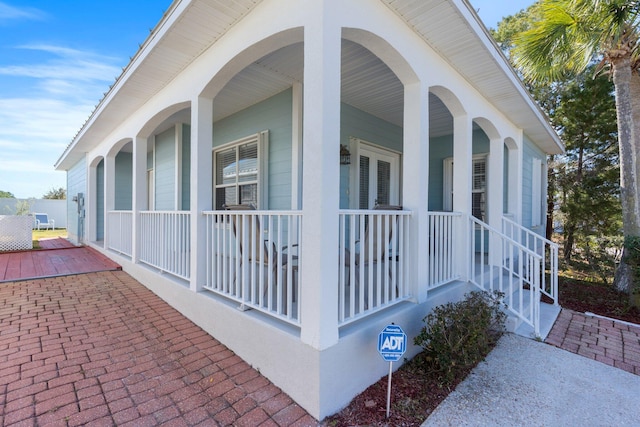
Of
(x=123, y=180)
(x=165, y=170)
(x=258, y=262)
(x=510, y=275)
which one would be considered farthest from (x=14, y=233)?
(x=510, y=275)

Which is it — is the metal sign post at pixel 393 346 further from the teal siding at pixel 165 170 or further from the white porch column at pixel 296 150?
the teal siding at pixel 165 170

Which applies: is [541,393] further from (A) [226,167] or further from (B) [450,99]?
(A) [226,167]

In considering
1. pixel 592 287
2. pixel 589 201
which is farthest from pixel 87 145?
pixel 589 201

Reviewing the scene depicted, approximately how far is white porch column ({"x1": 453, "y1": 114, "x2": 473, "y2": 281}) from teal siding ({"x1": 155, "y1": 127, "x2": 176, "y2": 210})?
5848 mm

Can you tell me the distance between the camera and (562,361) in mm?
3027

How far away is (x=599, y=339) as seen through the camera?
11.9ft

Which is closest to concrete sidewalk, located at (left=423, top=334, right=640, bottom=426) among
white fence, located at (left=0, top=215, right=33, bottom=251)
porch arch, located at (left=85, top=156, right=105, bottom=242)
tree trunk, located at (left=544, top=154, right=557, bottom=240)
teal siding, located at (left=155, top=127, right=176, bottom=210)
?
teal siding, located at (left=155, top=127, right=176, bottom=210)

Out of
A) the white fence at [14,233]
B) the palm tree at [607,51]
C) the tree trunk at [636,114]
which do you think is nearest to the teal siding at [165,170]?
the white fence at [14,233]

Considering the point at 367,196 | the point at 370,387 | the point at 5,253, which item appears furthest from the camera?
the point at 5,253

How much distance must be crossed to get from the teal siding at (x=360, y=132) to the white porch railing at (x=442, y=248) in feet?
5.95

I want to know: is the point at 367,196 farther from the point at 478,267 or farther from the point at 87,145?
the point at 87,145

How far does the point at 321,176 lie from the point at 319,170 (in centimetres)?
5

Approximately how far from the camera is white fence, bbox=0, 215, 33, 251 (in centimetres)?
799

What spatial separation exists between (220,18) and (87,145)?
7021mm
